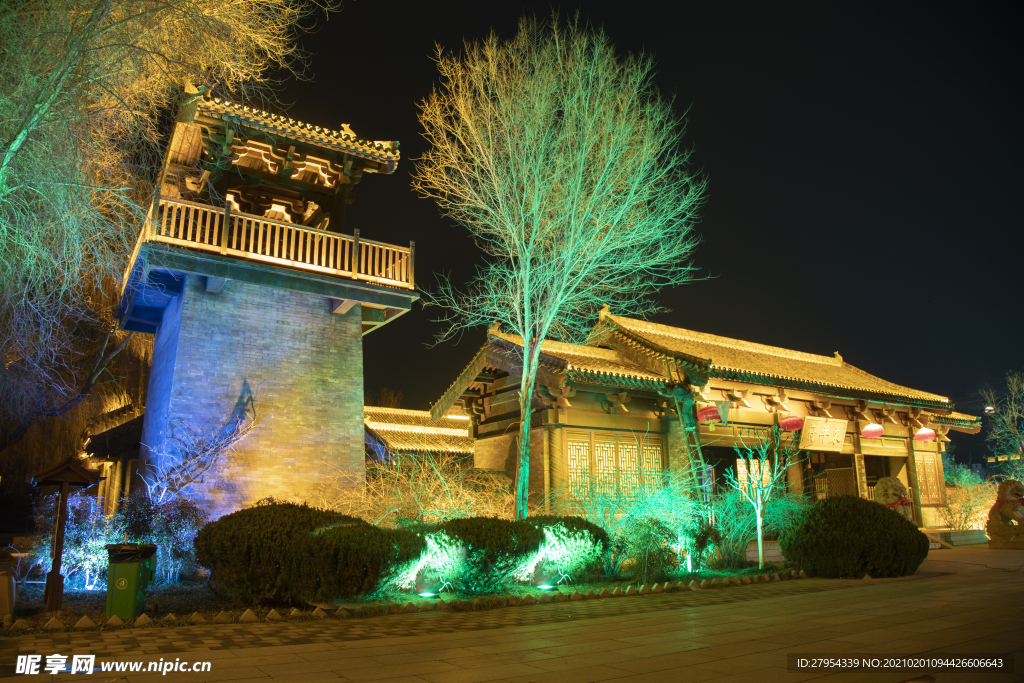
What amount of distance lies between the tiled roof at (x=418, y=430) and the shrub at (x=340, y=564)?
10777 millimetres

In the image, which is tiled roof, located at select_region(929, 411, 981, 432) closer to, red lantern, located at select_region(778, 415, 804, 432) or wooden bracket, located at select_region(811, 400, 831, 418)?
wooden bracket, located at select_region(811, 400, 831, 418)

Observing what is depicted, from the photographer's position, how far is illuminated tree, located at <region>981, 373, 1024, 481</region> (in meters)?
25.2

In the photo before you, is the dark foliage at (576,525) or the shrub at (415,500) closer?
the dark foliage at (576,525)

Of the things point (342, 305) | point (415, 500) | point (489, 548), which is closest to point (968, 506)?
point (489, 548)

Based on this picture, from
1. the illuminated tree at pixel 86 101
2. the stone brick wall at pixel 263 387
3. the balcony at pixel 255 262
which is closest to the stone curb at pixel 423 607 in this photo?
the illuminated tree at pixel 86 101

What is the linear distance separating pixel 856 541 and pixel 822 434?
277 inches

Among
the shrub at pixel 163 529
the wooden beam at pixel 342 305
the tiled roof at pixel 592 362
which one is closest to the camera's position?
the shrub at pixel 163 529

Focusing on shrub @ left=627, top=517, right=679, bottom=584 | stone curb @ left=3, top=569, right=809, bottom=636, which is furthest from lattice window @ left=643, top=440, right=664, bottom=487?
stone curb @ left=3, top=569, right=809, bottom=636

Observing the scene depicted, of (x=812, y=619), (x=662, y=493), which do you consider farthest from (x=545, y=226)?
(x=812, y=619)

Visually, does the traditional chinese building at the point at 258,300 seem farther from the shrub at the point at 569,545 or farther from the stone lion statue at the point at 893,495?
the stone lion statue at the point at 893,495

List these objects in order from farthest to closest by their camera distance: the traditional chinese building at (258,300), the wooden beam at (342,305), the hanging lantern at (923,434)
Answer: the hanging lantern at (923,434) < the wooden beam at (342,305) < the traditional chinese building at (258,300)

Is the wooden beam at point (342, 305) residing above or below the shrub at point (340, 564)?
above

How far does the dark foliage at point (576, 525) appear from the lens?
8.91 m

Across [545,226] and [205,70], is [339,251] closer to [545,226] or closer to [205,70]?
[545,226]
